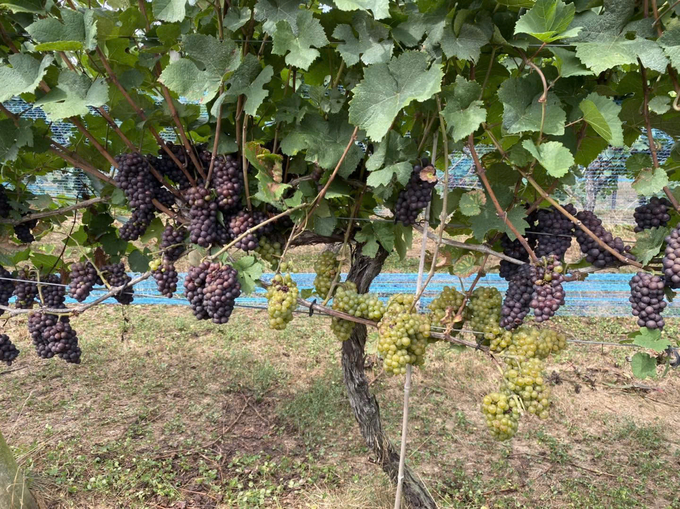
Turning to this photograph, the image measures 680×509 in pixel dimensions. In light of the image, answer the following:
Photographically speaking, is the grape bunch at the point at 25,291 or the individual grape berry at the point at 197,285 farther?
the grape bunch at the point at 25,291

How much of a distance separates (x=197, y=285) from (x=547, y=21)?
119 centimetres

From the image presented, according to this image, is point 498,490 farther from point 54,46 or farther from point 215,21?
point 54,46

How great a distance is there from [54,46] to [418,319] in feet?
3.85

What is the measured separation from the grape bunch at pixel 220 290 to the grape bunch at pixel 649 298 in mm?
1144

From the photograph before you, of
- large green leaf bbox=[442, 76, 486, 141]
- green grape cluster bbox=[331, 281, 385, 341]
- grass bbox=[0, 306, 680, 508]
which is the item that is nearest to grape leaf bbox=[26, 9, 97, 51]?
large green leaf bbox=[442, 76, 486, 141]

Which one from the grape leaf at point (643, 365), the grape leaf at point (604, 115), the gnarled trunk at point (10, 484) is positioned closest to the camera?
the grape leaf at point (604, 115)

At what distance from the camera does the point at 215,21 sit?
1.39 m

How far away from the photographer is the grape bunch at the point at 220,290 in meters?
1.52

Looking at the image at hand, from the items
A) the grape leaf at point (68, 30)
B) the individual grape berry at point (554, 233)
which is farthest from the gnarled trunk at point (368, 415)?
the grape leaf at point (68, 30)

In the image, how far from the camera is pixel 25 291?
83.8 inches

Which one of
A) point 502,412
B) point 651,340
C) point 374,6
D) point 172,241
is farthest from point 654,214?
point 172,241

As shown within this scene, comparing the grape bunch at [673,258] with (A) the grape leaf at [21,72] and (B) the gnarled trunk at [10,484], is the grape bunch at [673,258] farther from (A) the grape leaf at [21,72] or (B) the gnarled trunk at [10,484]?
(B) the gnarled trunk at [10,484]

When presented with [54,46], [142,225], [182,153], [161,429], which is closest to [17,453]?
[161,429]

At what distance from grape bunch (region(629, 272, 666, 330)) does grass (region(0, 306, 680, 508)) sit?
5.19 ft
